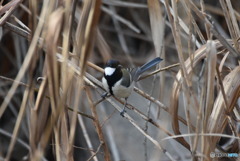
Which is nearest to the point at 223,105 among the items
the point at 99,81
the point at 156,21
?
the point at 156,21

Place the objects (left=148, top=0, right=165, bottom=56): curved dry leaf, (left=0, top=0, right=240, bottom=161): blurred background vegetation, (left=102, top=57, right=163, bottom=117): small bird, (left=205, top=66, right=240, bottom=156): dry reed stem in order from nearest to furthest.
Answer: (left=0, top=0, right=240, bottom=161): blurred background vegetation, (left=205, top=66, right=240, bottom=156): dry reed stem, (left=148, top=0, right=165, bottom=56): curved dry leaf, (left=102, top=57, right=163, bottom=117): small bird

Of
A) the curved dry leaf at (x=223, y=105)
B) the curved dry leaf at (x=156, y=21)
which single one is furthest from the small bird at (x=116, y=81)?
the curved dry leaf at (x=223, y=105)

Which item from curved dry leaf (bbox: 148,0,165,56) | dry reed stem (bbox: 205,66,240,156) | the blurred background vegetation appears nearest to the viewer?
the blurred background vegetation

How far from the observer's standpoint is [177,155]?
9.12ft

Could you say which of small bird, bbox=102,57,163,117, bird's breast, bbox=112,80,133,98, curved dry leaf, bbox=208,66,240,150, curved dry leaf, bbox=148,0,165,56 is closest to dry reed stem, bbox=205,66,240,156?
curved dry leaf, bbox=208,66,240,150

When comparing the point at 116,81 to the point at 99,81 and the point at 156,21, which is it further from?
the point at 156,21

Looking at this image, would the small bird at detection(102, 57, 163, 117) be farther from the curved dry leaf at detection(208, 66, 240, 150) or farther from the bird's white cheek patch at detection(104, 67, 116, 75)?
the curved dry leaf at detection(208, 66, 240, 150)

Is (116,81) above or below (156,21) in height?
below

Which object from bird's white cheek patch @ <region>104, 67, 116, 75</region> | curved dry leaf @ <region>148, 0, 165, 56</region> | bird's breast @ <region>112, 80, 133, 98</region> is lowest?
bird's breast @ <region>112, 80, 133, 98</region>

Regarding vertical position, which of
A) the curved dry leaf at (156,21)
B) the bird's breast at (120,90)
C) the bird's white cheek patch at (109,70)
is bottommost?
the bird's breast at (120,90)

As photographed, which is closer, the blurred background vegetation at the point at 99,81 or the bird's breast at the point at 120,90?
the blurred background vegetation at the point at 99,81

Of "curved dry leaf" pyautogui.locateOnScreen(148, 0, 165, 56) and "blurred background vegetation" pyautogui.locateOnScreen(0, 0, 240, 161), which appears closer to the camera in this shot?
"blurred background vegetation" pyautogui.locateOnScreen(0, 0, 240, 161)

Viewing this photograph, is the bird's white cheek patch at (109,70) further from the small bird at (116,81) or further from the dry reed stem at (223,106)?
the dry reed stem at (223,106)

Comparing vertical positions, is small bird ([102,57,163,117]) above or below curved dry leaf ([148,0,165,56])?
below
